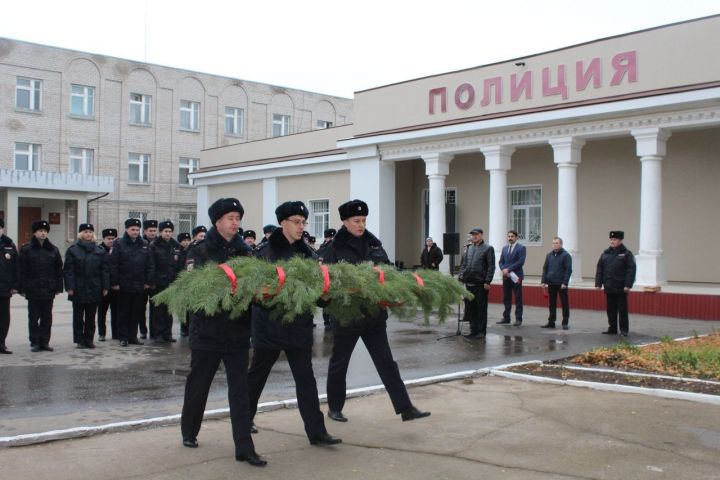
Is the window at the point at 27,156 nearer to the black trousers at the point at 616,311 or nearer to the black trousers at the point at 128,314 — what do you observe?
the black trousers at the point at 128,314

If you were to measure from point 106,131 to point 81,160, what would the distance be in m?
1.92

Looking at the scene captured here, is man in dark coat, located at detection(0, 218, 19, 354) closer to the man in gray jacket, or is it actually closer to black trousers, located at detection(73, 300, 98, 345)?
black trousers, located at detection(73, 300, 98, 345)

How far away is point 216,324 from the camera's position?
5.69m

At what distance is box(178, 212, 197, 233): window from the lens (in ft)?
135

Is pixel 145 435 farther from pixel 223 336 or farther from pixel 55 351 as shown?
pixel 55 351

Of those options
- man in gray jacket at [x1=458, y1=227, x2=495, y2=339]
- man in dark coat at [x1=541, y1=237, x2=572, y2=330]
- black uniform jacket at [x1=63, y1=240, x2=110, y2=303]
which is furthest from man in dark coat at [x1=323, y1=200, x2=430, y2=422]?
man in dark coat at [x1=541, y1=237, x2=572, y2=330]

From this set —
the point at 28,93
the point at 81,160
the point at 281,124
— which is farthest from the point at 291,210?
the point at 281,124

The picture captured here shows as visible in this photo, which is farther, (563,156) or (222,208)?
(563,156)

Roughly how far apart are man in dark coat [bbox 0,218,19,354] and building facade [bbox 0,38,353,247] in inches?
904

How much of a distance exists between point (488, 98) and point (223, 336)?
17711mm

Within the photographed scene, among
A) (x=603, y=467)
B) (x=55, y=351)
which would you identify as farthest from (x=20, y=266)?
(x=603, y=467)

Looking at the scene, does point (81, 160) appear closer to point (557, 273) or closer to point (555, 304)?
point (557, 273)

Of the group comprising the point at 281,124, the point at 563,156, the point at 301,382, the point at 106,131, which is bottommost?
the point at 301,382

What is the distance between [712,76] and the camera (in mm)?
17625
